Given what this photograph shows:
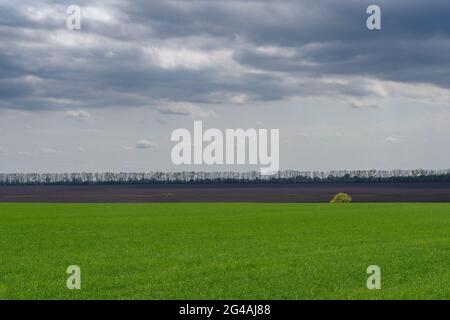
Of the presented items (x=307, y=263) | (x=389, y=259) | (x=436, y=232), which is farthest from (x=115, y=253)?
(x=436, y=232)

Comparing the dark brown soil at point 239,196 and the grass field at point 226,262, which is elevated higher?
the dark brown soil at point 239,196

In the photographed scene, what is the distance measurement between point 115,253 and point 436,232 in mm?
25524

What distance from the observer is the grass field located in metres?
20.9

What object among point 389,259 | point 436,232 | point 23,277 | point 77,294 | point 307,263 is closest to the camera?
point 77,294

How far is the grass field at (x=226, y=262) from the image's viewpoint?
20.9 m

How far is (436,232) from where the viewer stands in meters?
46.4

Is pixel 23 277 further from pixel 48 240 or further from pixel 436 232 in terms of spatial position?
pixel 436 232

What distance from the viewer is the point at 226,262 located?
92.3 feet

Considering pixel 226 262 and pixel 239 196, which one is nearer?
pixel 226 262

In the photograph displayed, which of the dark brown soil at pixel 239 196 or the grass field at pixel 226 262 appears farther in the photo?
the dark brown soil at pixel 239 196
